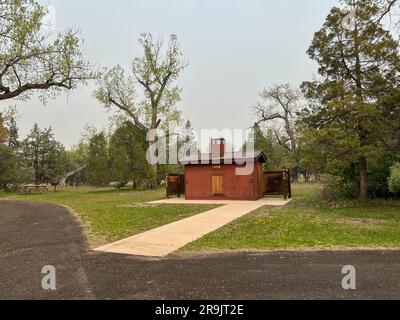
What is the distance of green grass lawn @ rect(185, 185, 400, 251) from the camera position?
819 cm

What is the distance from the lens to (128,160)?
35750 mm

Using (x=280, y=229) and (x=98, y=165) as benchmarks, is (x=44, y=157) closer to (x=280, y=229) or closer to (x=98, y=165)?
(x=98, y=165)

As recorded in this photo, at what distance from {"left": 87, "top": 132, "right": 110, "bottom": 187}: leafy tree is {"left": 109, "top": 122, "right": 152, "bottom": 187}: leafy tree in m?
0.78

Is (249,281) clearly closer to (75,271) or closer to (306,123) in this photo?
(75,271)

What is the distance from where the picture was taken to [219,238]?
9125 millimetres

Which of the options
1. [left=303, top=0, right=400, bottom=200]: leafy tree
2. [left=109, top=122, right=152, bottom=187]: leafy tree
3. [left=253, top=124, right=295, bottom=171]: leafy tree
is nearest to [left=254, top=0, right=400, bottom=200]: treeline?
[left=303, top=0, right=400, bottom=200]: leafy tree

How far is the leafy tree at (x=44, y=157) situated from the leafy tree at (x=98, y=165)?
834cm

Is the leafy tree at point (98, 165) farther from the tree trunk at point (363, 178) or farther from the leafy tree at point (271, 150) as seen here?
the tree trunk at point (363, 178)

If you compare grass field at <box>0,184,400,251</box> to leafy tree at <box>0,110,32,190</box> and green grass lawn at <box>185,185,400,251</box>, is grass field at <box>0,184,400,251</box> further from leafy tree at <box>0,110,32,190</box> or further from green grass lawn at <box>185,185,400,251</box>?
leafy tree at <box>0,110,32,190</box>

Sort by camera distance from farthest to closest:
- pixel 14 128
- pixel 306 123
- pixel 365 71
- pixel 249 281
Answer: pixel 14 128, pixel 306 123, pixel 365 71, pixel 249 281

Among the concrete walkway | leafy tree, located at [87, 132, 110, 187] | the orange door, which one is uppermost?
leafy tree, located at [87, 132, 110, 187]

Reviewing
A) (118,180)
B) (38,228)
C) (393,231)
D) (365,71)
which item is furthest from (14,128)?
Result: (393,231)

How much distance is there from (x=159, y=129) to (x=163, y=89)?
4.52 meters
